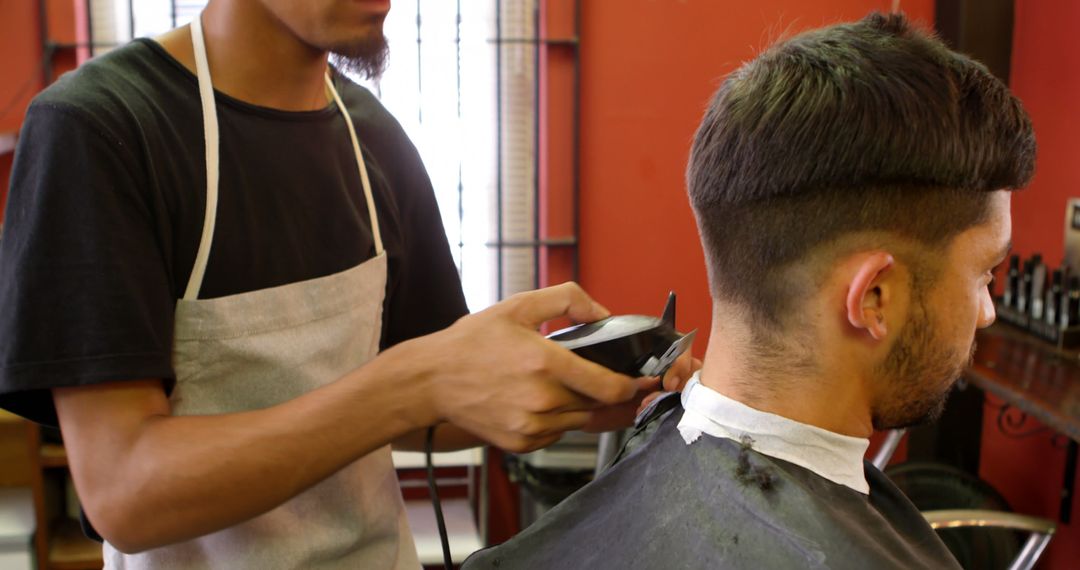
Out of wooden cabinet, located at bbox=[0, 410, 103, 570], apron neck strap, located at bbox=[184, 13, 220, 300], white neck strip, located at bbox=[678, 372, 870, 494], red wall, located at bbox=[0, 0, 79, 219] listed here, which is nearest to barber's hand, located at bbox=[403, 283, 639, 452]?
white neck strip, located at bbox=[678, 372, 870, 494]

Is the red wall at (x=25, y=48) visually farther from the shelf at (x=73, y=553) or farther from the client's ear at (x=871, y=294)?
the client's ear at (x=871, y=294)

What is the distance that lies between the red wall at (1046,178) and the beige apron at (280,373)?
238 centimetres

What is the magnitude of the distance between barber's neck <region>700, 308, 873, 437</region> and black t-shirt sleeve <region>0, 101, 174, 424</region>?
0.66 m

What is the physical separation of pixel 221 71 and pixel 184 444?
49 centimetres

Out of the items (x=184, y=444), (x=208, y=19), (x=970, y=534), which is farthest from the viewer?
(x=970, y=534)

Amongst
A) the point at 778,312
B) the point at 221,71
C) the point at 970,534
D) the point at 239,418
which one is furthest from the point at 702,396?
the point at 970,534

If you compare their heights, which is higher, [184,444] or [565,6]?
[565,6]

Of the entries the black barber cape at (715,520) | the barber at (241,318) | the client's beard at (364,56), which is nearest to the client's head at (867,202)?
the black barber cape at (715,520)

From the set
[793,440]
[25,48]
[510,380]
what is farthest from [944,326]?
[25,48]

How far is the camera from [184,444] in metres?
1.05

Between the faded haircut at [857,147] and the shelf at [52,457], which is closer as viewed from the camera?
the faded haircut at [857,147]

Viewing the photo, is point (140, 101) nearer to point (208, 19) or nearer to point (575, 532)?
point (208, 19)

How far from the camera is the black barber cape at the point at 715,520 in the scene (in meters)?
1.14

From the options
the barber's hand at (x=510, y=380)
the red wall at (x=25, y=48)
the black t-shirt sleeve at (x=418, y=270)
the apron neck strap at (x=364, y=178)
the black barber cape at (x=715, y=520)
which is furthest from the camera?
the red wall at (x=25, y=48)
